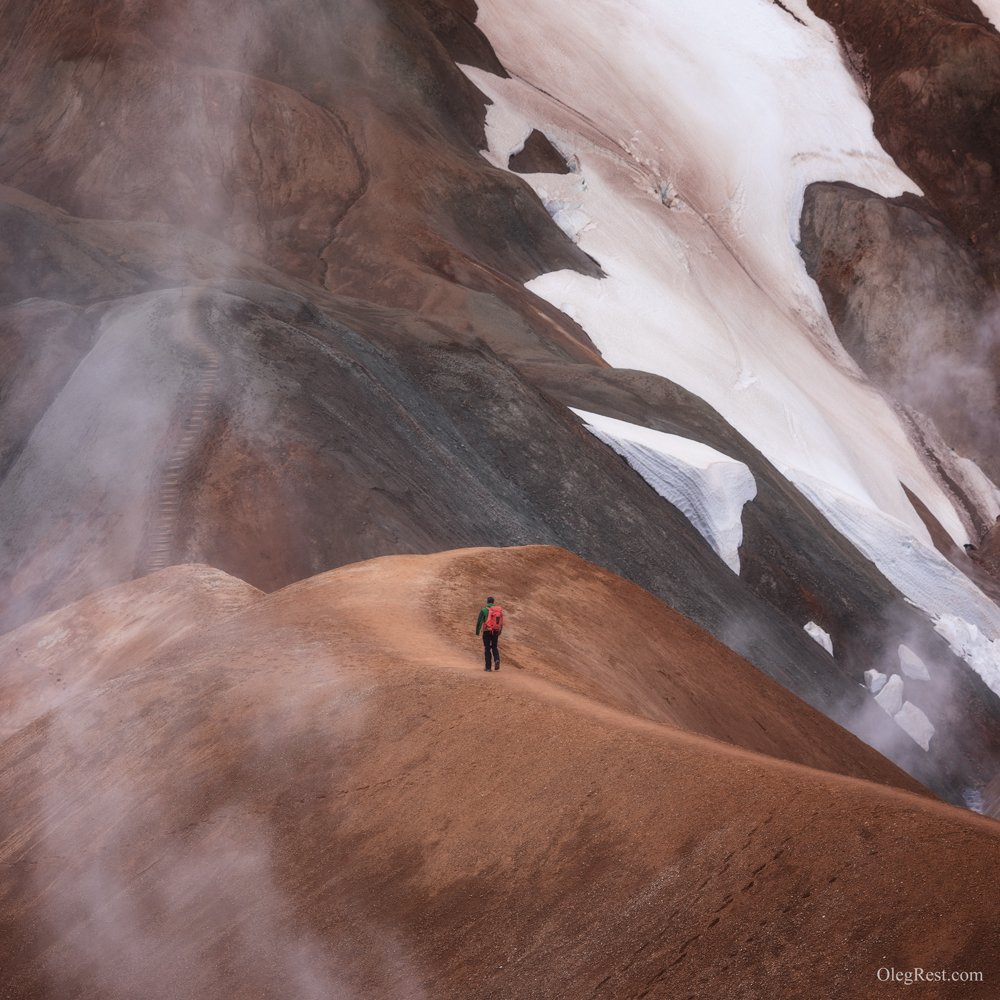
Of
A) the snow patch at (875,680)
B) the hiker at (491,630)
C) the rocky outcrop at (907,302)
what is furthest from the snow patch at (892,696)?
the rocky outcrop at (907,302)

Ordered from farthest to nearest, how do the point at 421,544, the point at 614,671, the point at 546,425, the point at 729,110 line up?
the point at 729,110
the point at 546,425
the point at 421,544
the point at 614,671

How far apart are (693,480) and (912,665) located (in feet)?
23.3

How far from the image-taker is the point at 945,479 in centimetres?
5347

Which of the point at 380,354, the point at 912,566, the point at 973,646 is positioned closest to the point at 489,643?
the point at 380,354

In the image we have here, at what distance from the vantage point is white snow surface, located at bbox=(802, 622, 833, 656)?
3156 cm

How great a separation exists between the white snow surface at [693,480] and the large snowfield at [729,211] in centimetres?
782

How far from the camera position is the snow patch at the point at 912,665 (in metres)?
32.7

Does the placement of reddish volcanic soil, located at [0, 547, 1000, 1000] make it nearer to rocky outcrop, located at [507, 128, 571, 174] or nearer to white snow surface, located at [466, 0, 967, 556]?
white snow surface, located at [466, 0, 967, 556]

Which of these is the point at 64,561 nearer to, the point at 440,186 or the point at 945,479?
the point at 440,186

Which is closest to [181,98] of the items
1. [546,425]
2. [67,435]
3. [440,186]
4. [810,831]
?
[440,186]

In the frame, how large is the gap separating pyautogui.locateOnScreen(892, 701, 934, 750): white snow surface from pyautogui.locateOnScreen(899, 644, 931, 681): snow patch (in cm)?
125

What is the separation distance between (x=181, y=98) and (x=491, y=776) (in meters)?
37.2

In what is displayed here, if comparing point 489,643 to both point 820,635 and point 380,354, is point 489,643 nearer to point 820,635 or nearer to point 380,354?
point 380,354

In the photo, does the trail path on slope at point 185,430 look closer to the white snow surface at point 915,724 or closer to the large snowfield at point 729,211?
the white snow surface at point 915,724
